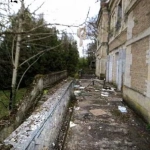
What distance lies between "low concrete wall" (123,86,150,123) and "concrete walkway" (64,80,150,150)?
0.21m

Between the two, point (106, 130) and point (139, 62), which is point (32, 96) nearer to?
point (106, 130)

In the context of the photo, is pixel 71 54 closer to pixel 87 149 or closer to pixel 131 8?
pixel 131 8

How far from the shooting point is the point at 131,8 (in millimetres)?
7871

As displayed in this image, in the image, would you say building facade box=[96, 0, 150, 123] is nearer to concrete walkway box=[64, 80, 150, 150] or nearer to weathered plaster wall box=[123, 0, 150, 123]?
weathered plaster wall box=[123, 0, 150, 123]

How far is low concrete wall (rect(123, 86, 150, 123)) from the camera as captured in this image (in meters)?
5.67

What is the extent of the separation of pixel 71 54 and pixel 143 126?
67.3ft

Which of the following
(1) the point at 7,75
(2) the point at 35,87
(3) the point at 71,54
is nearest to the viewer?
(2) the point at 35,87

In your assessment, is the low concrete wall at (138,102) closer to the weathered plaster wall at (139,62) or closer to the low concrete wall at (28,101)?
the weathered plaster wall at (139,62)

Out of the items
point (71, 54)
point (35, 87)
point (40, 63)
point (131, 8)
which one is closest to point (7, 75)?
point (40, 63)

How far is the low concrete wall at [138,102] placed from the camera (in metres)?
5.67

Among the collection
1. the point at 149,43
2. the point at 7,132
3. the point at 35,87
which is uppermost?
the point at 149,43

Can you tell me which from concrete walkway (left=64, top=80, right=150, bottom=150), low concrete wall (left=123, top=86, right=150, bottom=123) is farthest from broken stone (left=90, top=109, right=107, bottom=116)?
low concrete wall (left=123, top=86, right=150, bottom=123)

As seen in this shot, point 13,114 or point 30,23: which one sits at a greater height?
point 30,23

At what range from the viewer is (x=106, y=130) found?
16.6ft
